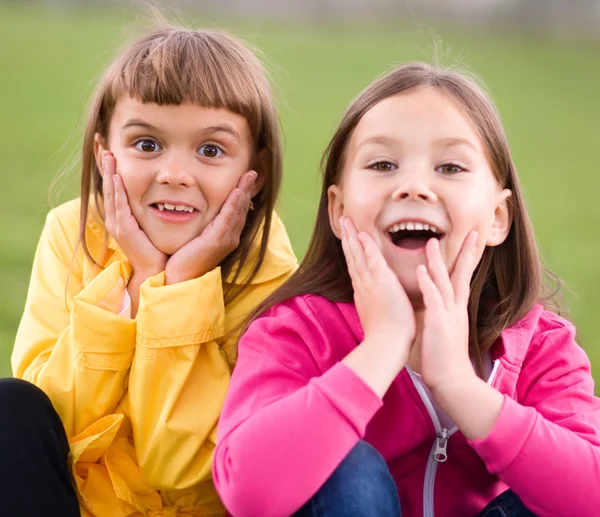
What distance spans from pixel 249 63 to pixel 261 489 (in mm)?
1440

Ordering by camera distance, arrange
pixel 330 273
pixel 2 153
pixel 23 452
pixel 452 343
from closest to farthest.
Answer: pixel 452 343, pixel 23 452, pixel 330 273, pixel 2 153

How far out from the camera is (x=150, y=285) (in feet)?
8.91

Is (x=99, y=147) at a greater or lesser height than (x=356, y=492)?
greater

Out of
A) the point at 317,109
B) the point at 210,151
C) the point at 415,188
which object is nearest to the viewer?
the point at 415,188

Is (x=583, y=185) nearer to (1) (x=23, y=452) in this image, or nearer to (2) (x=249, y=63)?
(2) (x=249, y=63)

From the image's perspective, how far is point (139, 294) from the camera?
9.24 ft

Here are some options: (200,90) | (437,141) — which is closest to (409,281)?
(437,141)

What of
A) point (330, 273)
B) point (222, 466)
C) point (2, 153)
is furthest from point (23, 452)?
point (2, 153)

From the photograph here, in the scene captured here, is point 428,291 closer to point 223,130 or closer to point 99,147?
point 223,130

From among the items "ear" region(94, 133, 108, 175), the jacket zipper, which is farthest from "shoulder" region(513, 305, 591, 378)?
"ear" region(94, 133, 108, 175)

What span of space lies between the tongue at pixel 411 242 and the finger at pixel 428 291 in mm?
156

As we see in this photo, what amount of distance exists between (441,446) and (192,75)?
4.03ft

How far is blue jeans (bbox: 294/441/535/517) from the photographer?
6.86 feet

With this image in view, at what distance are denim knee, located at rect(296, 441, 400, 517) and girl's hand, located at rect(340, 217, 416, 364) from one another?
8.6 inches
